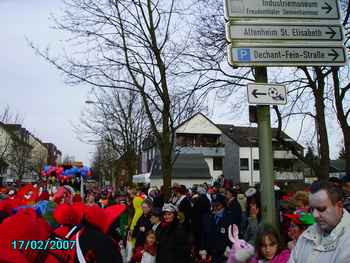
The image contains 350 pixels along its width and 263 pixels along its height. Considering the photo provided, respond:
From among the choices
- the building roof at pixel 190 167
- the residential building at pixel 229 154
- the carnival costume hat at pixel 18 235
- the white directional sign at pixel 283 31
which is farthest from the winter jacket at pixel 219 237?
the residential building at pixel 229 154

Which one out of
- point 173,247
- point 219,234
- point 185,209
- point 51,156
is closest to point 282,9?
point 173,247

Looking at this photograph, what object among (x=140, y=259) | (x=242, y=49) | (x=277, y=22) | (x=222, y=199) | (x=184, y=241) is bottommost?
(x=140, y=259)

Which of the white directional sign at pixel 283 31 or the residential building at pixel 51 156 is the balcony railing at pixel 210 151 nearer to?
the residential building at pixel 51 156

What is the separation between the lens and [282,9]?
4668 mm

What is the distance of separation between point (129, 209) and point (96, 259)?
839 centimetres

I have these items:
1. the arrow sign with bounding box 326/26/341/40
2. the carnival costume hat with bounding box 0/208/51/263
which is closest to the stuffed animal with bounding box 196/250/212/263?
the arrow sign with bounding box 326/26/341/40

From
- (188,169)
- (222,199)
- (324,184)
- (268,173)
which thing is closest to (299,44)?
(268,173)

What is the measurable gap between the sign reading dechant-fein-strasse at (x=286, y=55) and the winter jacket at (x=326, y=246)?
240 cm

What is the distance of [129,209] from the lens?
419 inches

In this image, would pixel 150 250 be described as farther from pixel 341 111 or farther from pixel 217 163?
pixel 217 163

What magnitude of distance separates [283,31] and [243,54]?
562mm

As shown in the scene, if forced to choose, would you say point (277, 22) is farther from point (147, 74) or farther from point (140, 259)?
point (147, 74)

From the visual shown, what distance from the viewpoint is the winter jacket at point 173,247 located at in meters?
5.75

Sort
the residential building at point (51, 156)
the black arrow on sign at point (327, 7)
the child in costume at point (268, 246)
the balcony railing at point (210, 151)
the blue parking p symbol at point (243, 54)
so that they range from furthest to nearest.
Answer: the residential building at point (51, 156), the balcony railing at point (210, 151), the black arrow on sign at point (327, 7), the blue parking p symbol at point (243, 54), the child in costume at point (268, 246)
